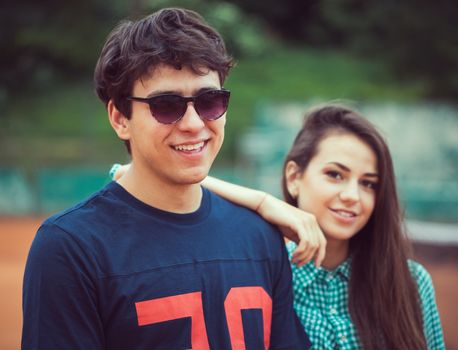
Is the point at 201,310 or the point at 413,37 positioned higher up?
the point at 413,37

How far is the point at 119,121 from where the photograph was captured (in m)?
2.32

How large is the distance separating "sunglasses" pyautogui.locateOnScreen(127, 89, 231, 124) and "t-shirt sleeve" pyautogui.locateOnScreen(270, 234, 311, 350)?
0.71 meters

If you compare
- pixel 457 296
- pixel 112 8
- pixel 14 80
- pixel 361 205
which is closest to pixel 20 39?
pixel 14 80

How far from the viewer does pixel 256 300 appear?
90.6 inches

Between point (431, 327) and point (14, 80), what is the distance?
859 inches

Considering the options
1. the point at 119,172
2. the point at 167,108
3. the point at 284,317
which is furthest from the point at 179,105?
the point at 284,317

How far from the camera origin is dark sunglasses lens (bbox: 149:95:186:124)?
213cm

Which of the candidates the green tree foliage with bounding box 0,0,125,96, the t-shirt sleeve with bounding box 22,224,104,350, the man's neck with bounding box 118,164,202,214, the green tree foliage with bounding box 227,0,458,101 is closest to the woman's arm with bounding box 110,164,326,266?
the man's neck with bounding box 118,164,202,214

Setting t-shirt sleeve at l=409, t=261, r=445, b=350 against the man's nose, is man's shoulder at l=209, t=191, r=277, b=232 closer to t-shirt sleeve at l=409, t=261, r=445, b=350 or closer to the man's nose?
the man's nose

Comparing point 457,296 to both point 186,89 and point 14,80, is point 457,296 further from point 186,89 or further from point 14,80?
point 14,80

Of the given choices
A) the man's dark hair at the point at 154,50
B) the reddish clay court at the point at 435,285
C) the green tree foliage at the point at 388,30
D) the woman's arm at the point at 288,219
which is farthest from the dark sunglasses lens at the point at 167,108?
the green tree foliage at the point at 388,30

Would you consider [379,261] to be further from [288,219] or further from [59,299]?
[59,299]

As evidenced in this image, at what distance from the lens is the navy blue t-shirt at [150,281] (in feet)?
6.44

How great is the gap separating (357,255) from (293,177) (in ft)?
1.77
